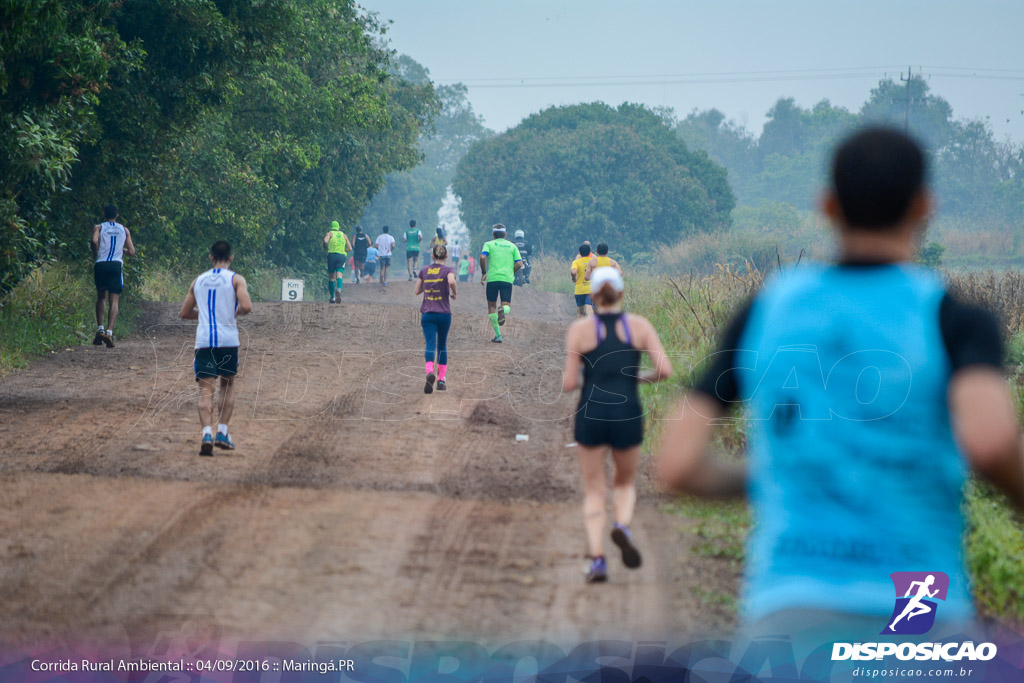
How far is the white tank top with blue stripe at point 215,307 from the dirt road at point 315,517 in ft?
3.75

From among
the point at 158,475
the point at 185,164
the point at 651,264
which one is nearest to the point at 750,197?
the point at 651,264

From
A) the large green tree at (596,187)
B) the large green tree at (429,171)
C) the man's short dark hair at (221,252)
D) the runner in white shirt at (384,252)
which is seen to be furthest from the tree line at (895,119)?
the man's short dark hair at (221,252)

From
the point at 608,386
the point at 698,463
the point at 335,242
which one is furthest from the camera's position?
the point at 335,242

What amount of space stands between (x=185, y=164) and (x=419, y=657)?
2099cm

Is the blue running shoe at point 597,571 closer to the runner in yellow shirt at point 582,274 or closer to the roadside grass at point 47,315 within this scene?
the roadside grass at point 47,315

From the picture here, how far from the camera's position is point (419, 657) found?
17.7 feet

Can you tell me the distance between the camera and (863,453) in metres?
2.21

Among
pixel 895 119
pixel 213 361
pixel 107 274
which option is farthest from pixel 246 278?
pixel 895 119

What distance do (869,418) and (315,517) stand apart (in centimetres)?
615

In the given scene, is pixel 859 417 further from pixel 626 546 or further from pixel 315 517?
pixel 315 517

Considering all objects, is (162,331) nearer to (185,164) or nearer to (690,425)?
(185,164)

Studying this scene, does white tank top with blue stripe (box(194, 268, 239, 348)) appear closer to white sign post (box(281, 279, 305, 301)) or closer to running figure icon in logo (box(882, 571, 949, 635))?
running figure icon in logo (box(882, 571, 949, 635))

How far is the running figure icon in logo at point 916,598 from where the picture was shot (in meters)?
2.21

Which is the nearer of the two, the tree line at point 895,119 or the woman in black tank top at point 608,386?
the woman in black tank top at point 608,386
